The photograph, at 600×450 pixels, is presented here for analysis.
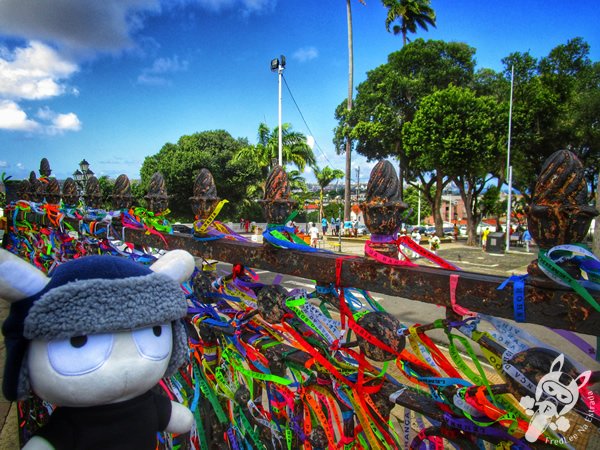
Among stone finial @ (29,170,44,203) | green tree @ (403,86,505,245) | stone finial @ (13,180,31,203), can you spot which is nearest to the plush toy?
stone finial @ (29,170,44,203)

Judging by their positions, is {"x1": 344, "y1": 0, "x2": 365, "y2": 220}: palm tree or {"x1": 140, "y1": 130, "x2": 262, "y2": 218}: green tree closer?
{"x1": 344, "y1": 0, "x2": 365, "y2": 220}: palm tree

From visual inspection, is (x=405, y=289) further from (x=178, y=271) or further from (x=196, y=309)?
(x=196, y=309)

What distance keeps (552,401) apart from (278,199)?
1.20 metres

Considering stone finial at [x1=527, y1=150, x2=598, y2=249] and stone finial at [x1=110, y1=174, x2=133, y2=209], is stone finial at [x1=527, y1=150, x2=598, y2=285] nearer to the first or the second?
stone finial at [x1=527, y1=150, x2=598, y2=249]

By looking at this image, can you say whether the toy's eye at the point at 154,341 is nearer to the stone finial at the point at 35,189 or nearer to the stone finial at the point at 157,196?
the stone finial at the point at 157,196

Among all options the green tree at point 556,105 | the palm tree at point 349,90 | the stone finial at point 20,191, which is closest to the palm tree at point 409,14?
the palm tree at point 349,90

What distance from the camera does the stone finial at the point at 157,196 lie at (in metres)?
2.64

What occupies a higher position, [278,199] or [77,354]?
[278,199]

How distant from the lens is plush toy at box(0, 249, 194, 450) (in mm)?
1078

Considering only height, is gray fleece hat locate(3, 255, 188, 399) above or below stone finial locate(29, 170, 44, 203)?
below

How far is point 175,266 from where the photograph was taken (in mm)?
1382

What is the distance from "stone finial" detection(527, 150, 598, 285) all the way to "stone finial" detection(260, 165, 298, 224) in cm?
98

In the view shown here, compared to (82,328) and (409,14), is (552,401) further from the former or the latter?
(409,14)

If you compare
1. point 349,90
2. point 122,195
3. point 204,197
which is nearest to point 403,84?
point 349,90
